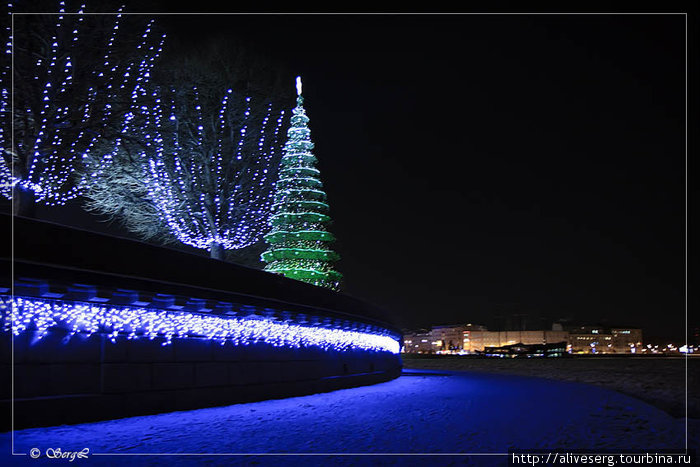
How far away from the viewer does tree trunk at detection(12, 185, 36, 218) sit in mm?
17344

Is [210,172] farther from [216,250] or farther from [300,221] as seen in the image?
[300,221]

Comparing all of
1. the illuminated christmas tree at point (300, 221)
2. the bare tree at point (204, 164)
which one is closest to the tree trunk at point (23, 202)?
the bare tree at point (204, 164)

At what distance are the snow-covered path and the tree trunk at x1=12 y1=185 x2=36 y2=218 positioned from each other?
8478 millimetres

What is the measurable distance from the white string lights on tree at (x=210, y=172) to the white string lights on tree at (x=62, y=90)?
13.0 feet

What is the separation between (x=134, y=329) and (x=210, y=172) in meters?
14.0

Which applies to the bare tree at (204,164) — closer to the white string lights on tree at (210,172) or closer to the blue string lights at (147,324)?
the white string lights on tree at (210,172)

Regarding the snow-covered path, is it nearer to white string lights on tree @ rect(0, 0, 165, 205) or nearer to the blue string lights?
the blue string lights

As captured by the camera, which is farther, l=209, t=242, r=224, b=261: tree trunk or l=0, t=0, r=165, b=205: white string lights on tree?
l=209, t=242, r=224, b=261: tree trunk

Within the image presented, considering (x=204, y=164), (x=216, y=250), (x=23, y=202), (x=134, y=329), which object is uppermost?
(x=204, y=164)

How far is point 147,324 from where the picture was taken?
12180 millimetres

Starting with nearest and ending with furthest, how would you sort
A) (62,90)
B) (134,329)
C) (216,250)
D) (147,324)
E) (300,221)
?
(134,329) < (147,324) < (62,90) < (216,250) < (300,221)

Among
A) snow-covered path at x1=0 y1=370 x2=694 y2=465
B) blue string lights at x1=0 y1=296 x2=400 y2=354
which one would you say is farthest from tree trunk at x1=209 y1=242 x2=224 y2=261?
snow-covered path at x1=0 y1=370 x2=694 y2=465

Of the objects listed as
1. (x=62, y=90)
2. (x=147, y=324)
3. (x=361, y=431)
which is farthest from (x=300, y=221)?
(x=361, y=431)

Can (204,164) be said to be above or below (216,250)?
above
